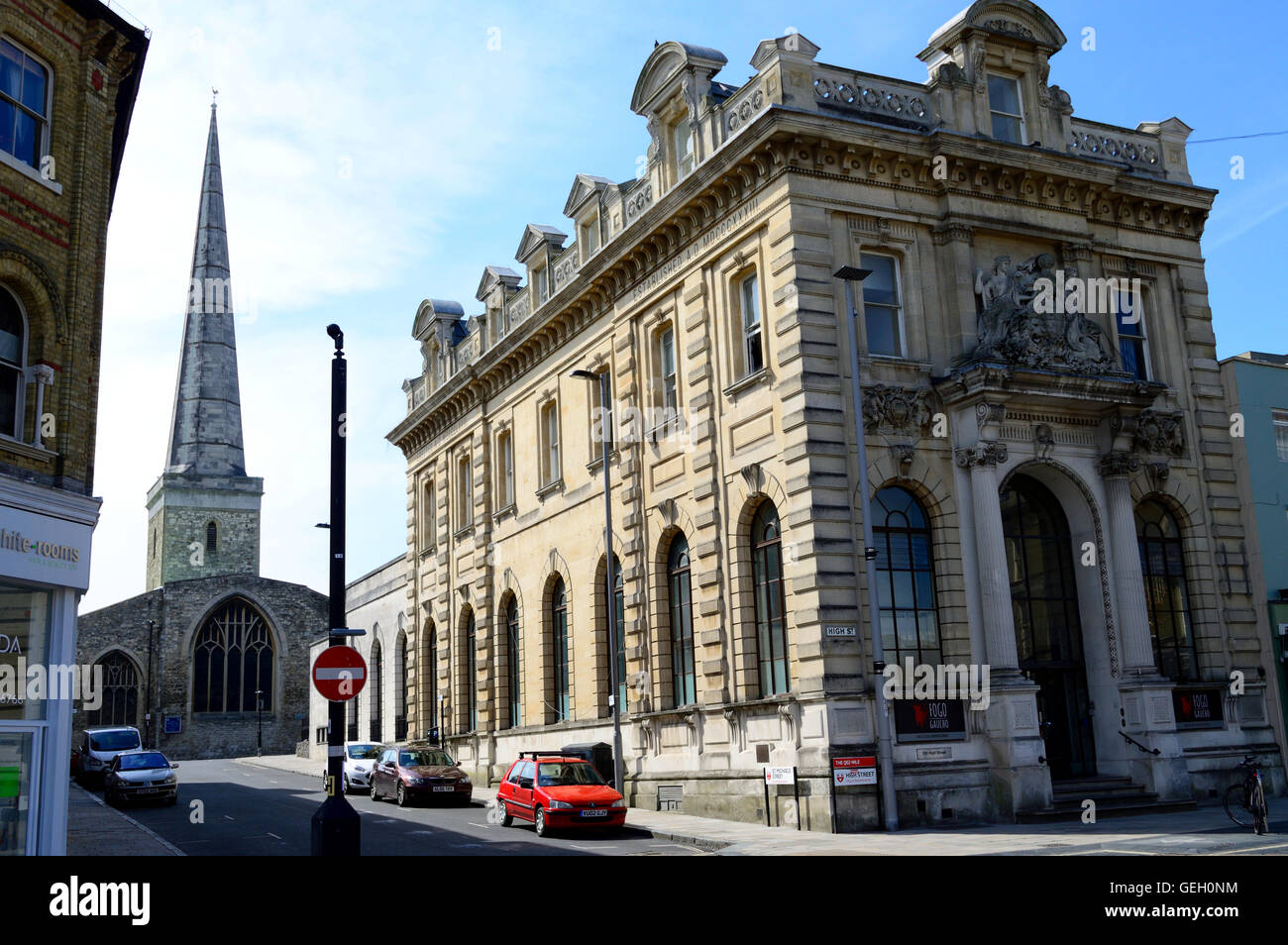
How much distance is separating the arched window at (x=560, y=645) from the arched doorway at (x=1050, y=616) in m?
13.3

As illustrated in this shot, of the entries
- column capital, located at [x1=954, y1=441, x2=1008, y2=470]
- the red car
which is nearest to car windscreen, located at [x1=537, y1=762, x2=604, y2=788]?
the red car

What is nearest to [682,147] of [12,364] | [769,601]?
[769,601]

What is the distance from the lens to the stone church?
240ft

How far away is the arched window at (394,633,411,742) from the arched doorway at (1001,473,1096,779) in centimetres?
2692

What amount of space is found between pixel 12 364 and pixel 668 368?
1630cm

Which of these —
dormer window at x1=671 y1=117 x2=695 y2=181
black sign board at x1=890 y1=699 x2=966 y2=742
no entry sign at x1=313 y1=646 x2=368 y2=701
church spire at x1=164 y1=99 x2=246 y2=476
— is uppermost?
church spire at x1=164 y1=99 x2=246 y2=476

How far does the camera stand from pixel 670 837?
74.5 feet

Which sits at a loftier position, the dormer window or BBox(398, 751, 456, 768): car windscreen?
the dormer window

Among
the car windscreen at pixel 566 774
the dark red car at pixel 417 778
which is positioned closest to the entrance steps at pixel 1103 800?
the car windscreen at pixel 566 774

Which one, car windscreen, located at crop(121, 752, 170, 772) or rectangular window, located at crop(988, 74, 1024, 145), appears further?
car windscreen, located at crop(121, 752, 170, 772)

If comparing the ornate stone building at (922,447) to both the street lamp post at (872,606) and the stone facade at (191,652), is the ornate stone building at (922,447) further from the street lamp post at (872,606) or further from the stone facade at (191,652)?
the stone facade at (191,652)

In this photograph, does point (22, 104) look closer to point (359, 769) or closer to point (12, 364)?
point (12, 364)

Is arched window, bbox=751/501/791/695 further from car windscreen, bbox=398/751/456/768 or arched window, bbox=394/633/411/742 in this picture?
arched window, bbox=394/633/411/742
